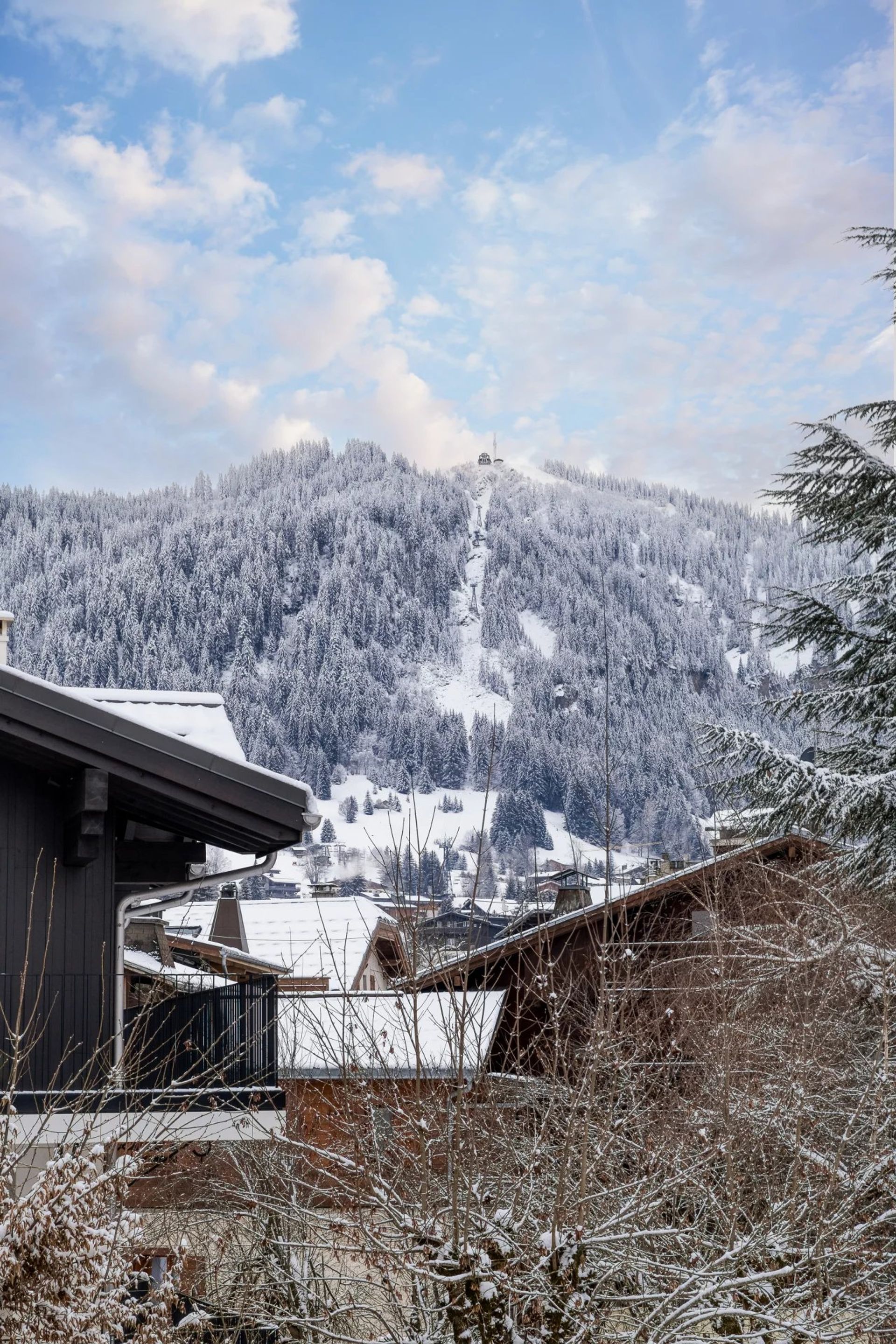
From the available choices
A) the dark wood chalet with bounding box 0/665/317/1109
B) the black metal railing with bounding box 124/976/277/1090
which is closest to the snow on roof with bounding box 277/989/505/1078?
the black metal railing with bounding box 124/976/277/1090

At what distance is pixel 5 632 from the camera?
11.5 metres

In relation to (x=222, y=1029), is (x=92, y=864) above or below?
above

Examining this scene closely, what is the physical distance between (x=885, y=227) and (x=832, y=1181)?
1165cm

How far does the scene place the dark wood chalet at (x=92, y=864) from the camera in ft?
26.8

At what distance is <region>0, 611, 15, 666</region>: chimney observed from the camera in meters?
10.5

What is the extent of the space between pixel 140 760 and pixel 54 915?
4.31ft

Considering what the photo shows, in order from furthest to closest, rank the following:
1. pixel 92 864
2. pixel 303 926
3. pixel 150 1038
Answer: pixel 303 926
pixel 92 864
pixel 150 1038

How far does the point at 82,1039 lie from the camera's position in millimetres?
8414

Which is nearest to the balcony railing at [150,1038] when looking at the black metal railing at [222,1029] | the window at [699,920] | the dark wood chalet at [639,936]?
the black metal railing at [222,1029]

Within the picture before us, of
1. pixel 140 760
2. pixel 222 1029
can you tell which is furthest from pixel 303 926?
pixel 140 760

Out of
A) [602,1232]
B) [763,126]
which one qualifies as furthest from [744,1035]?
[763,126]

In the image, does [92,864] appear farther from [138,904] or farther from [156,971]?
[156,971]


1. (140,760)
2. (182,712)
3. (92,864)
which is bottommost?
(92,864)

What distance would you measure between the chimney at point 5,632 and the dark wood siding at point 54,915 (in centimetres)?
175
